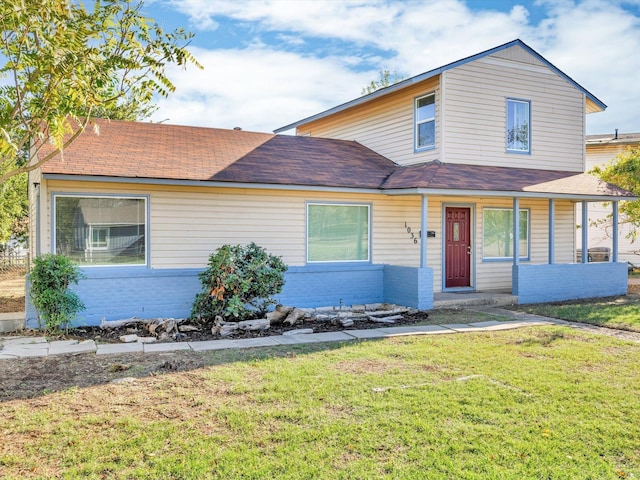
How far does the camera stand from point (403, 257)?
1341 centimetres

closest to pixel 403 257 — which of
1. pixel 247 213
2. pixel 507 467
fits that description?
pixel 247 213

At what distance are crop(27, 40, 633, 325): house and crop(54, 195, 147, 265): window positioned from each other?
0.09 ft

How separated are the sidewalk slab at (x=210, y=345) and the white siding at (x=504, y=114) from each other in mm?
7764

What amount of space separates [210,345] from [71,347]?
214cm

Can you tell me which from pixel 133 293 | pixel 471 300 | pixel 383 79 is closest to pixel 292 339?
pixel 133 293

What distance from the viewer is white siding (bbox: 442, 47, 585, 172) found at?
13.6 meters

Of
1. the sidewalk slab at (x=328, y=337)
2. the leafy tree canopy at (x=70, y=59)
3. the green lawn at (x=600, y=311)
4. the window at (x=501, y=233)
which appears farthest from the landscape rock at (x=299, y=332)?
the window at (x=501, y=233)

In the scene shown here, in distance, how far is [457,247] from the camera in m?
14.2

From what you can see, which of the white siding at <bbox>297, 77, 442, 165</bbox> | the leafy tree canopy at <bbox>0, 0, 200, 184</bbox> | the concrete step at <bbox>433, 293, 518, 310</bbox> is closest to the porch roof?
the white siding at <bbox>297, 77, 442, 165</bbox>

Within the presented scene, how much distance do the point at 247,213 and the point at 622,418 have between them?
8315 mm

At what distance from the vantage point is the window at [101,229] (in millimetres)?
10148

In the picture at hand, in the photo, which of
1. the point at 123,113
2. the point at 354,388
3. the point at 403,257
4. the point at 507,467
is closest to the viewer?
the point at 507,467

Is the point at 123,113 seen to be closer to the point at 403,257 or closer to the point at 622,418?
the point at 403,257

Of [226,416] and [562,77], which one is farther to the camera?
[562,77]
